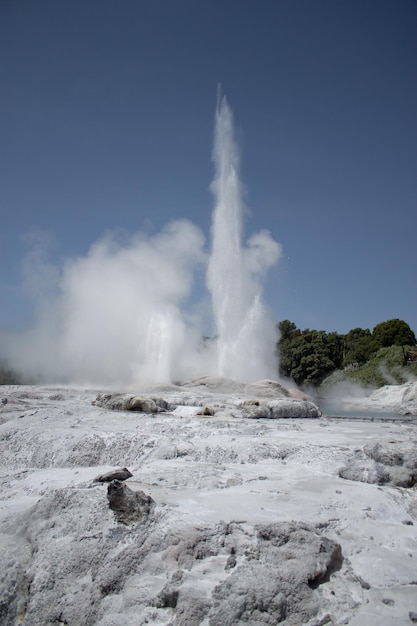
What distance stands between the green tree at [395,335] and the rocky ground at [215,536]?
168ft

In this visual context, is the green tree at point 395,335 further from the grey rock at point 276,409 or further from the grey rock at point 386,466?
the grey rock at point 386,466

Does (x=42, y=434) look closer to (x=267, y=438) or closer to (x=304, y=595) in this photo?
(x=267, y=438)

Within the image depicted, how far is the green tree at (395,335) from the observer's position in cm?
5666

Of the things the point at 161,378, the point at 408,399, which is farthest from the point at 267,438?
the point at 408,399

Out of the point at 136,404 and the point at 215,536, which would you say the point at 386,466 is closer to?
the point at 215,536

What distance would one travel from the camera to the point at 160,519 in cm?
538

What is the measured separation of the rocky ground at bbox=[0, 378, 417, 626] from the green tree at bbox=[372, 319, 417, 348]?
5124 centimetres

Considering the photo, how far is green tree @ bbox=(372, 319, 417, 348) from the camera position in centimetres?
5666

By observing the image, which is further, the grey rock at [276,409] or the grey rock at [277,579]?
the grey rock at [276,409]

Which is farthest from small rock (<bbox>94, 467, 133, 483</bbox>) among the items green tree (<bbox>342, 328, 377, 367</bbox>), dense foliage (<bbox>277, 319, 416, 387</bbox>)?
green tree (<bbox>342, 328, 377, 367</bbox>)

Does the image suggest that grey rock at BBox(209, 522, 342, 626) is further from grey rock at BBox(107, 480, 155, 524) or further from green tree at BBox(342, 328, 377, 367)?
green tree at BBox(342, 328, 377, 367)

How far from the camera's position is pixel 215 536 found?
4996 mm

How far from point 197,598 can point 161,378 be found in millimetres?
20593

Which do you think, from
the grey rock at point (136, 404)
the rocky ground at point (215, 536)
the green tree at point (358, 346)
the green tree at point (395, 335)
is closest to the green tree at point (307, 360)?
the green tree at point (358, 346)
